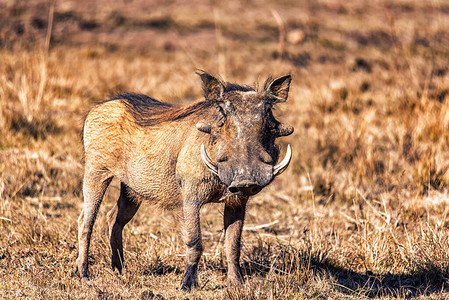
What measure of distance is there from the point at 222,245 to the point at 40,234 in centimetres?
128

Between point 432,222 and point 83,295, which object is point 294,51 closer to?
point 432,222

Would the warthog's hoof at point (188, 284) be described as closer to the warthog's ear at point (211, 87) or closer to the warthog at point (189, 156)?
the warthog at point (189, 156)

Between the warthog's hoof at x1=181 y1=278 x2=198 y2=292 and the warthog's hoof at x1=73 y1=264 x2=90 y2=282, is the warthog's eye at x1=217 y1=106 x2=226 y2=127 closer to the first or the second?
the warthog's hoof at x1=181 y1=278 x2=198 y2=292

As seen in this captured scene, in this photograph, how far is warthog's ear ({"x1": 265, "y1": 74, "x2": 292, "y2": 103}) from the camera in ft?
11.1

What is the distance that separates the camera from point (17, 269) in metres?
3.88

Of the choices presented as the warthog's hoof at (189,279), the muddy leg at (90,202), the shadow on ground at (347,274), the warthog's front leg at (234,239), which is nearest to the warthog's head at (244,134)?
the warthog's front leg at (234,239)

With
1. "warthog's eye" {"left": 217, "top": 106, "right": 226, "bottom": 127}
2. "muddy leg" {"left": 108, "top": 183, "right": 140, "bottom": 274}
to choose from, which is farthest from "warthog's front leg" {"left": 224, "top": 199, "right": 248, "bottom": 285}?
"muddy leg" {"left": 108, "top": 183, "right": 140, "bottom": 274}

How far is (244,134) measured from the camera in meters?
3.19

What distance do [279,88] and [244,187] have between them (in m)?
0.71

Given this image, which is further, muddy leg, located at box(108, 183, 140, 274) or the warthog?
muddy leg, located at box(108, 183, 140, 274)

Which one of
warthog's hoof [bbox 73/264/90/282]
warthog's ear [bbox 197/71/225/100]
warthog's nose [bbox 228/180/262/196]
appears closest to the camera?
warthog's nose [bbox 228/180/262/196]

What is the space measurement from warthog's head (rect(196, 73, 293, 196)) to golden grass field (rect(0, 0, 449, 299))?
66 centimetres

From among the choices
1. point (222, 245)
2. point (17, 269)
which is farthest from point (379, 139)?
point (17, 269)

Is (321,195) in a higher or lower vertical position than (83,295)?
lower
